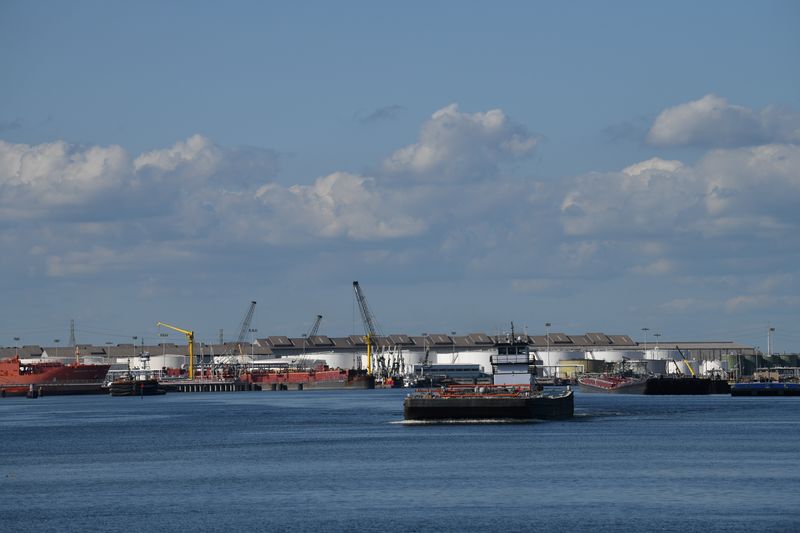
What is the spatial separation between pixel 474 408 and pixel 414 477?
39.0 m

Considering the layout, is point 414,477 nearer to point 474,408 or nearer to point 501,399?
point 474,408

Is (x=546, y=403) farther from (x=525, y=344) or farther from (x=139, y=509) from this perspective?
(x=139, y=509)

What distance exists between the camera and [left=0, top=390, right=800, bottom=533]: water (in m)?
58.2

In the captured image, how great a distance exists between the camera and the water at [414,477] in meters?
58.2

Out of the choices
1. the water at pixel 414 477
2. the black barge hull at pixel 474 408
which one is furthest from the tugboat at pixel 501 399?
the water at pixel 414 477

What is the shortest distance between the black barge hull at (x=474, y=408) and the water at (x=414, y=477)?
1.43 meters

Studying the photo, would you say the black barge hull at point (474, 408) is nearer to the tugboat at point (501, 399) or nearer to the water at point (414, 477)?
the tugboat at point (501, 399)

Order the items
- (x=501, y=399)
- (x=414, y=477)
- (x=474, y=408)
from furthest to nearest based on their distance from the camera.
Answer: (x=501, y=399)
(x=474, y=408)
(x=414, y=477)

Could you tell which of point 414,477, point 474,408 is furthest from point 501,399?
point 414,477

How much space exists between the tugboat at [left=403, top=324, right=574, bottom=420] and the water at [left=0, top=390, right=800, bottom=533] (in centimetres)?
176

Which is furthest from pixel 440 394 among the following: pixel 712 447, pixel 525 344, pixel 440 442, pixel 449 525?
pixel 449 525

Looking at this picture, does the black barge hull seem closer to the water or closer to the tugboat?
the tugboat

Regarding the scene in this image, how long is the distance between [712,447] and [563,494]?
3158cm

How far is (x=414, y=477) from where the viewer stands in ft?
244
